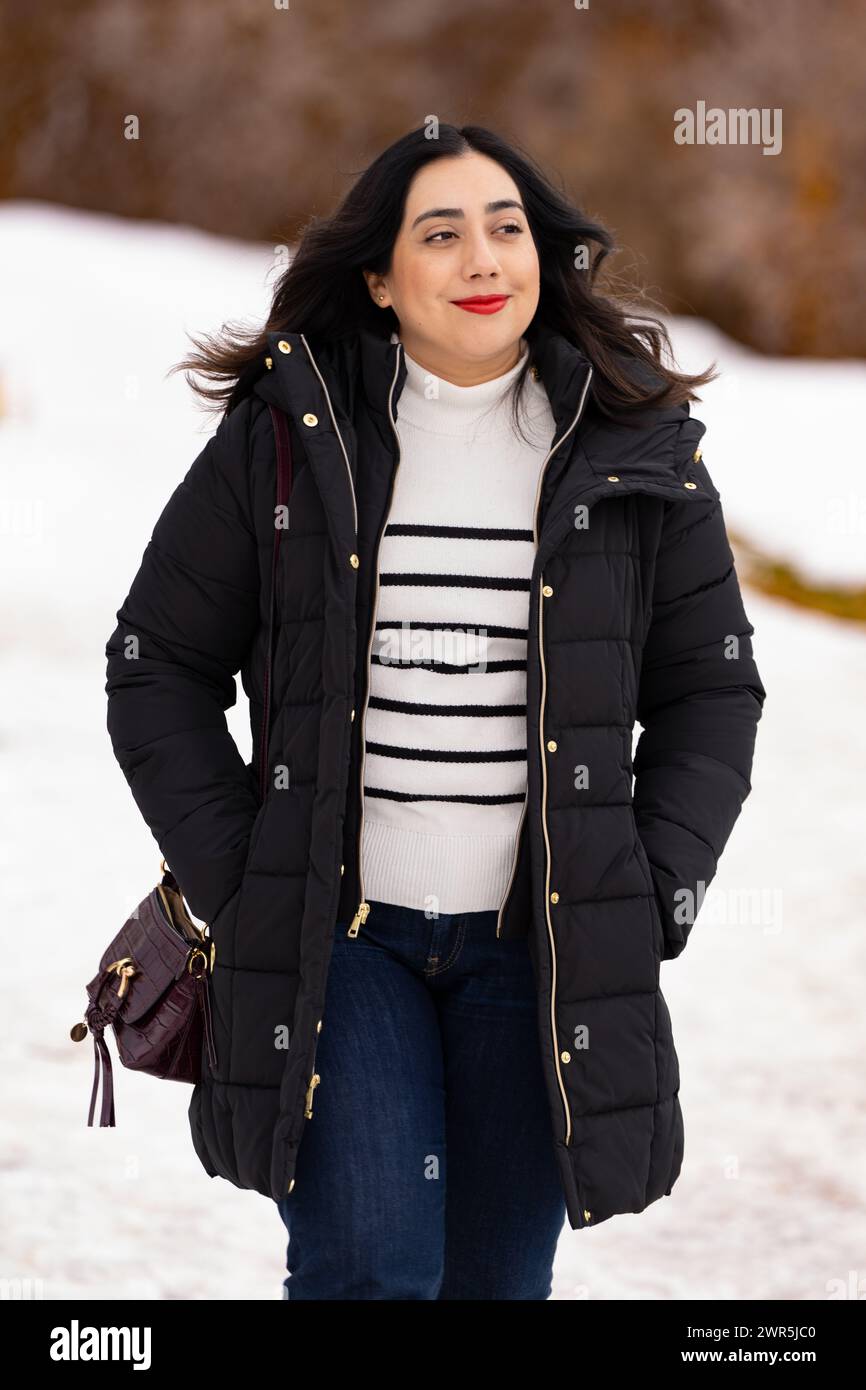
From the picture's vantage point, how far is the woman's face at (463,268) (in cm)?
231

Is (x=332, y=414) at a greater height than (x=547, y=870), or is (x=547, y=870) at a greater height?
(x=332, y=414)

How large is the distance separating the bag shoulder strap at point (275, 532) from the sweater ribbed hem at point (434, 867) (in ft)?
0.56

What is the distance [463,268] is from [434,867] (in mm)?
782

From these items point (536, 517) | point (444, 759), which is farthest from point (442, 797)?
point (536, 517)

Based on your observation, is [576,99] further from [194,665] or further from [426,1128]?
[426,1128]

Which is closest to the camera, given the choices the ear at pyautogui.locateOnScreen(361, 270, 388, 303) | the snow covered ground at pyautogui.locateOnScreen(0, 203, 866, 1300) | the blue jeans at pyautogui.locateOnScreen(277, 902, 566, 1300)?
the blue jeans at pyautogui.locateOnScreen(277, 902, 566, 1300)

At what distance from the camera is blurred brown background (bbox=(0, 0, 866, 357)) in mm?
16812

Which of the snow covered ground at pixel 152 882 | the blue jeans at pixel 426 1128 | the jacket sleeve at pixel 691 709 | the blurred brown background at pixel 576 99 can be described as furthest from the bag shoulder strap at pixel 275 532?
the blurred brown background at pixel 576 99

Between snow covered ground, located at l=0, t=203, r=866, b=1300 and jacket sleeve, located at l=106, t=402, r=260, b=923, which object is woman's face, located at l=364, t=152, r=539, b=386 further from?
snow covered ground, located at l=0, t=203, r=866, b=1300

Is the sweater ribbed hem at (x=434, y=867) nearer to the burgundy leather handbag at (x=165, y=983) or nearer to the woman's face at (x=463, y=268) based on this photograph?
the burgundy leather handbag at (x=165, y=983)

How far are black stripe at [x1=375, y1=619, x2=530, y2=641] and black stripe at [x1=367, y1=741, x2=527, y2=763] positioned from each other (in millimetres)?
146

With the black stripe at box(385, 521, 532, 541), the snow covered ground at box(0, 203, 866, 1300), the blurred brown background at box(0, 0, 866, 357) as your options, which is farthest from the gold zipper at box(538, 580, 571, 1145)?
the blurred brown background at box(0, 0, 866, 357)

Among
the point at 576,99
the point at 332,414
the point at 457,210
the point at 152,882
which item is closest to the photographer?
the point at 332,414

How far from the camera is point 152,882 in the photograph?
20.6 feet
